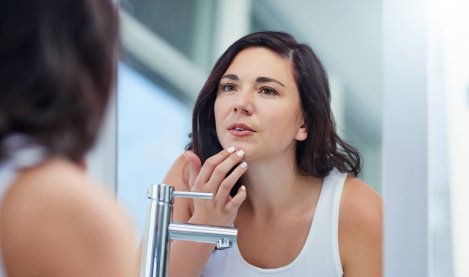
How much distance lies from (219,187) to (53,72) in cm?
52

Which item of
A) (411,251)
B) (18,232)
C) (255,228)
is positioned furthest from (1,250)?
(255,228)

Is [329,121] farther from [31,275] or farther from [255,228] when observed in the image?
[31,275]

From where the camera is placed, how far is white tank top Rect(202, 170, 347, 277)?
Result: 0.85m

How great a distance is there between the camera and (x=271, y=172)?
0.90 meters

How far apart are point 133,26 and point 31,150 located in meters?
0.72

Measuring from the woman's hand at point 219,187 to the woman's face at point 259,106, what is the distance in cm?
2

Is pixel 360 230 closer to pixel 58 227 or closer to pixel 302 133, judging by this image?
pixel 302 133

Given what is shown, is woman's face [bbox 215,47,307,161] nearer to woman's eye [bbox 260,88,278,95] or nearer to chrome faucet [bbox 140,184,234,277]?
woman's eye [bbox 260,88,278,95]

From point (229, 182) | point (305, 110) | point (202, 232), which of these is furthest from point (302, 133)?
point (202, 232)

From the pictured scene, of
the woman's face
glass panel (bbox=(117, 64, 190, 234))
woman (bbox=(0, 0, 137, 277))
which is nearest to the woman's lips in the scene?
the woman's face

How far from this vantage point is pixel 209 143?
2.92ft

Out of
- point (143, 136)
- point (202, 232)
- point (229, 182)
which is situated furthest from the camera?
point (143, 136)

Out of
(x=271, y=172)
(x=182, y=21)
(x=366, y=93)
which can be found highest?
(x=182, y=21)

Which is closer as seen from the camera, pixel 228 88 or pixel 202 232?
pixel 202 232
